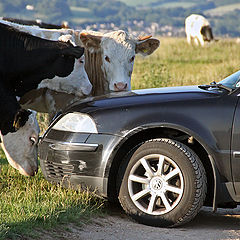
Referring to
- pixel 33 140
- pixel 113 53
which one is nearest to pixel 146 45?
pixel 113 53

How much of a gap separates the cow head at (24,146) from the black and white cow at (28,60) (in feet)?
0.18

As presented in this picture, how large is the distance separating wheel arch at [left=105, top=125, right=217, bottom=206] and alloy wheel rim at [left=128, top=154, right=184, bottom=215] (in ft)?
0.75

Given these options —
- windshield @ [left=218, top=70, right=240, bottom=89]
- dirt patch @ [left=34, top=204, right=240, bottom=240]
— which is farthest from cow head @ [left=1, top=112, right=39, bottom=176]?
windshield @ [left=218, top=70, right=240, bottom=89]

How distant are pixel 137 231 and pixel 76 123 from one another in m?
1.26

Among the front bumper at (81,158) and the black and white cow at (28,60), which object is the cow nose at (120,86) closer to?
the black and white cow at (28,60)

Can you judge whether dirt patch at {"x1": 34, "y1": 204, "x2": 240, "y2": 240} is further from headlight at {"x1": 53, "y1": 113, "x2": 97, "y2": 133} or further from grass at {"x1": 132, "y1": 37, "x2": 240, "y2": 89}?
grass at {"x1": 132, "y1": 37, "x2": 240, "y2": 89}

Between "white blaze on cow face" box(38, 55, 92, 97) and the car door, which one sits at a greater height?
"white blaze on cow face" box(38, 55, 92, 97)

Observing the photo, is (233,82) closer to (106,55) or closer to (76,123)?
(76,123)

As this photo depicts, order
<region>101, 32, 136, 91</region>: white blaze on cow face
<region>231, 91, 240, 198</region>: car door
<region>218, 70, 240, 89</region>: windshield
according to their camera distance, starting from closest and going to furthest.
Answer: <region>231, 91, 240, 198</region>: car door < <region>218, 70, 240, 89</region>: windshield < <region>101, 32, 136, 91</region>: white blaze on cow face

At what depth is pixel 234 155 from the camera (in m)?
6.03

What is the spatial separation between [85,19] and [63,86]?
15598cm

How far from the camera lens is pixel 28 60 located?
8.38 m

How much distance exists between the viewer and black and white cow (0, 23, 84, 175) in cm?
820

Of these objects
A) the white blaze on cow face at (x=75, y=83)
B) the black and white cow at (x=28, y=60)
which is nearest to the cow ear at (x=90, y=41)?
the white blaze on cow face at (x=75, y=83)
